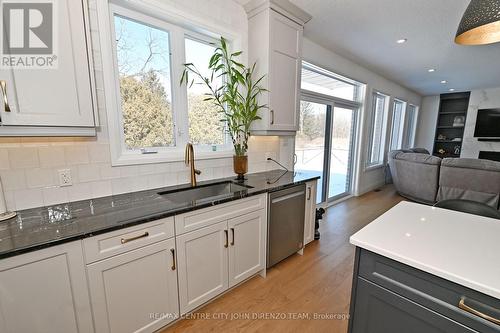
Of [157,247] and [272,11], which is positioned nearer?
[157,247]

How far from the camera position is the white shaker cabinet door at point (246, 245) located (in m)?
1.79

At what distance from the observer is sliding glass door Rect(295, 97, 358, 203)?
11.4 feet

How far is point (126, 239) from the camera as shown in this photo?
1224mm

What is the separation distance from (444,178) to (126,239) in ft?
16.4

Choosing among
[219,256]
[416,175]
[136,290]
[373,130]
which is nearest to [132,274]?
[136,290]

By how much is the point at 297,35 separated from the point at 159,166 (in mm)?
2070

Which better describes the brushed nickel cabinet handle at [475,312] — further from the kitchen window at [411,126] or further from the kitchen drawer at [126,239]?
the kitchen window at [411,126]

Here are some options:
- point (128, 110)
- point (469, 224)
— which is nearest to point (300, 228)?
point (469, 224)

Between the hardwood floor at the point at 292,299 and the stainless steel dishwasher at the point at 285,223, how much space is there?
189 millimetres

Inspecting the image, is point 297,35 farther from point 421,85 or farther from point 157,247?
point 421,85

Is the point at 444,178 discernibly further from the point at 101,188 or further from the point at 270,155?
the point at 101,188

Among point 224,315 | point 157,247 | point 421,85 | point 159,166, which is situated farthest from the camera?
point 421,85

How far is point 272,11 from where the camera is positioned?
2.15 metres

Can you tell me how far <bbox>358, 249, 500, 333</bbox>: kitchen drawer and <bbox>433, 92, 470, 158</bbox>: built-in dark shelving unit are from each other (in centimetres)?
820
